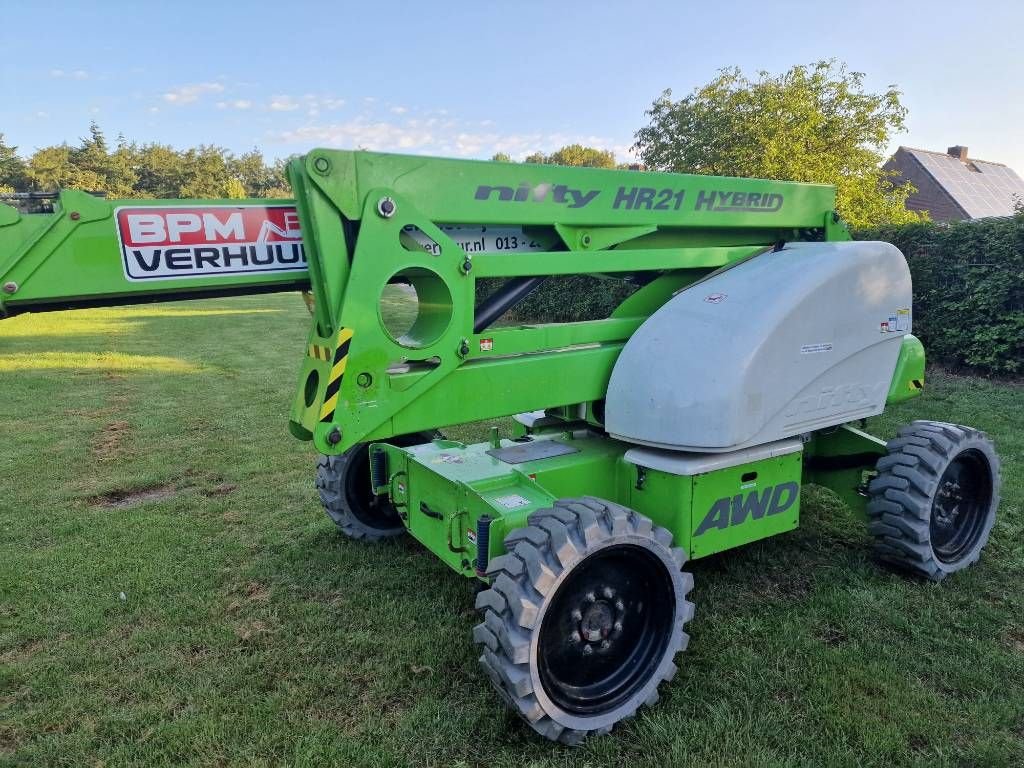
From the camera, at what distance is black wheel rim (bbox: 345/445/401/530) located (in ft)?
15.2

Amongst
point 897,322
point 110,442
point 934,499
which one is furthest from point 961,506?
point 110,442

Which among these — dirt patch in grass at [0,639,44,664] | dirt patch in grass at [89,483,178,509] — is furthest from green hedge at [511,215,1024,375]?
dirt patch in grass at [0,639,44,664]

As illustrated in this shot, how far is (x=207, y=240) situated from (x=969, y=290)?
993 centimetres

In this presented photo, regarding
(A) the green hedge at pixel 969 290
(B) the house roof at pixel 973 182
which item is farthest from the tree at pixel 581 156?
(A) the green hedge at pixel 969 290

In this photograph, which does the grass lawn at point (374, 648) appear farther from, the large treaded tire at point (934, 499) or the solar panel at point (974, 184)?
the solar panel at point (974, 184)

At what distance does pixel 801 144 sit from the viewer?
56.5ft

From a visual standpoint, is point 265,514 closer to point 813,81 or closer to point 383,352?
point 383,352

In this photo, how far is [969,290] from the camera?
9.30 metres

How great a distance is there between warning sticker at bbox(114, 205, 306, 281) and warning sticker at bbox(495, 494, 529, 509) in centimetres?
137

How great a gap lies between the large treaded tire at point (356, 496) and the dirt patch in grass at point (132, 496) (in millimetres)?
2107

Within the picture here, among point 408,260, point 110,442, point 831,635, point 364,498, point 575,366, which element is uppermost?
point 408,260

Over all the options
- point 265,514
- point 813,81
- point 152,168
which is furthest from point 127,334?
point 152,168

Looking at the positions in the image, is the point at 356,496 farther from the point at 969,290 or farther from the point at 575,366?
the point at 969,290

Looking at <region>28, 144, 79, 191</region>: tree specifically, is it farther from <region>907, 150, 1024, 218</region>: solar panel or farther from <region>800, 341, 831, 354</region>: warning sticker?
<region>800, 341, 831, 354</region>: warning sticker
